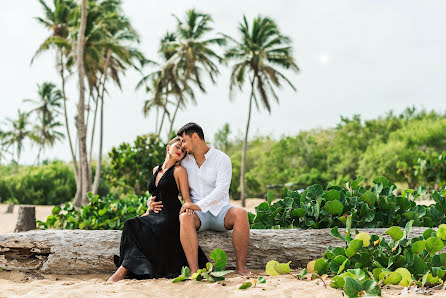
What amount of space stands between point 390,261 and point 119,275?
2152mm

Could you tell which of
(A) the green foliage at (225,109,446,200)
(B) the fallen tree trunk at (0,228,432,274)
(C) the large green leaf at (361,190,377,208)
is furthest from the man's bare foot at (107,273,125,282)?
(A) the green foliage at (225,109,446,200)

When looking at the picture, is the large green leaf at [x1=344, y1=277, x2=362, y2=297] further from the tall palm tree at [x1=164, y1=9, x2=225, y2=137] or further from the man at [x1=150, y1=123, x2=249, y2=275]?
the tall palm tree at [x1=164, y1=9, x2=225, y2=137]

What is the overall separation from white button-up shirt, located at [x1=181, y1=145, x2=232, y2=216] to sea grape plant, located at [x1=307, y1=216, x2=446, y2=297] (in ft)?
3.00

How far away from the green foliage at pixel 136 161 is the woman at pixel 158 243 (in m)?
12.3

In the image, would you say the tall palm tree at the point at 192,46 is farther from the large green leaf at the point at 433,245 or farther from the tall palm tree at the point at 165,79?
the large green leaf at the point at 433,245

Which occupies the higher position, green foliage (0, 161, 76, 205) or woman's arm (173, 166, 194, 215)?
woman's arm (173, 166, 194, 215)

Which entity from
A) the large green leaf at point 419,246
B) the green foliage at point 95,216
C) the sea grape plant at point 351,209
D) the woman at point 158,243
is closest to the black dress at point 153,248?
the woman at point 158,243

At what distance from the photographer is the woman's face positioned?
3713mm

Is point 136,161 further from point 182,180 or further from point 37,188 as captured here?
point 37,188

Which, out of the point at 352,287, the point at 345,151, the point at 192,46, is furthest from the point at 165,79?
the point at 352,287

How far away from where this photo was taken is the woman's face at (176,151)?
3713mm

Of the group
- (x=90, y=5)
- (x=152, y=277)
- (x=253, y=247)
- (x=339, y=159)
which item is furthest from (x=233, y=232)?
(x=339, y=159)

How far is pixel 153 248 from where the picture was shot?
359 cm

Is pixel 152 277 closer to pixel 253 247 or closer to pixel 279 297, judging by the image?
pixel 253 247
